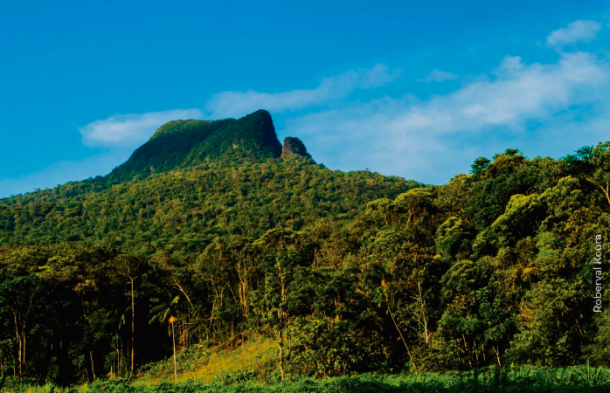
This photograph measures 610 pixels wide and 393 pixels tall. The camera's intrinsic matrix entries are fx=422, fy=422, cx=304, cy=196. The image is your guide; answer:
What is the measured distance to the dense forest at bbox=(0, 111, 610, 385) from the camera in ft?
64.6

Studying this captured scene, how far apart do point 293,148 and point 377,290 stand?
170698 millimetres

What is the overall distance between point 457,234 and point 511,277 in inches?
270

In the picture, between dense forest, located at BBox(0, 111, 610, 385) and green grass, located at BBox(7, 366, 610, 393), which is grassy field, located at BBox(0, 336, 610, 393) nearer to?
green grass, located at BBox(7, 366, 610, 393)

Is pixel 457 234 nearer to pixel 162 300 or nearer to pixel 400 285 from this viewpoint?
pixel 400 285

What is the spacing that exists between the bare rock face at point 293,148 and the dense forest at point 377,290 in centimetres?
14451

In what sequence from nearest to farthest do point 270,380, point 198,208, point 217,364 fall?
point 270,380
point 217,364
point 198,208

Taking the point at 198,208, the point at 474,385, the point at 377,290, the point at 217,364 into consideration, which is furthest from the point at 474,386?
the point at 198,208

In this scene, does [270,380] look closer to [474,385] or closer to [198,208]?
[474,385]

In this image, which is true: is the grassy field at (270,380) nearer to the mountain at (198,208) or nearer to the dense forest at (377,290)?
the dense forest at (377,290)

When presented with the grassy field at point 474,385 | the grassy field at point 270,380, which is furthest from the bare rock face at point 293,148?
the grassy field at point 474,385

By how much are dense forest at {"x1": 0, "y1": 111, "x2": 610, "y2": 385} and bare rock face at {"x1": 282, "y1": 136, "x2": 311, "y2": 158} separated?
144514 millimetres

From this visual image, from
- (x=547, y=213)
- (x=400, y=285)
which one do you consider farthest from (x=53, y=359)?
(x=547, y=213)

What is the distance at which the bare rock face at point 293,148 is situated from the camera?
7545 inches

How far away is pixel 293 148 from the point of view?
193 meters
